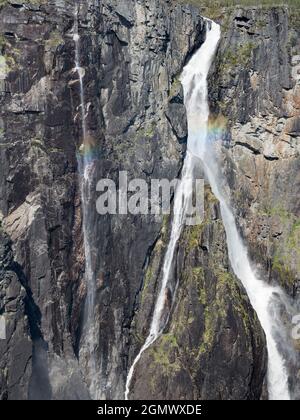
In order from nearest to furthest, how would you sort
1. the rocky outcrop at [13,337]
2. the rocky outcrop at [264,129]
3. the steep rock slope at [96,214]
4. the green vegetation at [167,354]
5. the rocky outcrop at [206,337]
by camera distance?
the rocky outcrop at [13,337]
the steep rock slope at [96,214]
the rocky outcrop at [206,337]
the green vegetation at [167,354]
the rocky outcrop at [264,129]

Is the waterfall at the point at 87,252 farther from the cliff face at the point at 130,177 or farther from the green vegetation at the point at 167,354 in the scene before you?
the green vegetation at the point at 167,354

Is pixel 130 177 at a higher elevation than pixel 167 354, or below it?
higher

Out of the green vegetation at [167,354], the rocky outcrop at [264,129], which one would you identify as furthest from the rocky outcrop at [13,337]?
the rocky outcrop at [264,129]

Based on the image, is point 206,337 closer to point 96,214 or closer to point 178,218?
point 178,218

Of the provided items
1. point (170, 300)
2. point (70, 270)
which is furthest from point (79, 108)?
point (170, 300)

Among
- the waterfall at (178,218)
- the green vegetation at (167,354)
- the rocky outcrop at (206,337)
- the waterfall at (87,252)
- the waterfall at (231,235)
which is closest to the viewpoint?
the rocky outcrop at (206,337)

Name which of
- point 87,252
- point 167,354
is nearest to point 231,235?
point 167,354

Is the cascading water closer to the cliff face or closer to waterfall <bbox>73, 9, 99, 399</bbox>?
the cliff face
